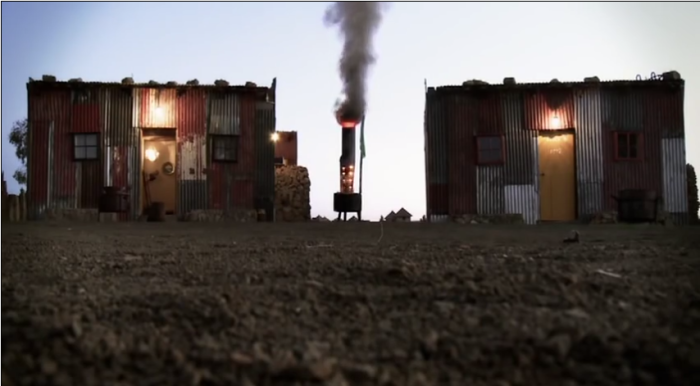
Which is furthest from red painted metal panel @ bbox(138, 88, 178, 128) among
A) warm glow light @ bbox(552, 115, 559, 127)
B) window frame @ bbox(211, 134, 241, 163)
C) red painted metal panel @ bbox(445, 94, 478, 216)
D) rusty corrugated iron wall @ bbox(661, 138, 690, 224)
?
rusty corrugated iron wall @ bbox(661, 138, 690, 224)

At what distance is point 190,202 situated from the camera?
16984mm

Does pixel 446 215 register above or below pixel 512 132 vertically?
below

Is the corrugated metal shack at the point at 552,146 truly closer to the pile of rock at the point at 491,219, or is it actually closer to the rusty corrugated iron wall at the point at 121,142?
the pile of rock at the point at 491,219

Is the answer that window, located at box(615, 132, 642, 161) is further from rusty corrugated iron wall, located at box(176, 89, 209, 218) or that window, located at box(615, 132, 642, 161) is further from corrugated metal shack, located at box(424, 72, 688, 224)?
rusty corrugated iron wall, located at box(176, 89, 209, 218)

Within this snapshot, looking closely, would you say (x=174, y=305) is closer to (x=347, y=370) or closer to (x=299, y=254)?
(x=347, y=370)

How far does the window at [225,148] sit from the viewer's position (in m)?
17.3

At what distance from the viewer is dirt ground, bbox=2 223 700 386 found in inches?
66.2

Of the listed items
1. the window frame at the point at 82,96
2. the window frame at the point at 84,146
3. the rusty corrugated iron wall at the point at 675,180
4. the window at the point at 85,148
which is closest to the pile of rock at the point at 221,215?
the window frame at the point at 84,146

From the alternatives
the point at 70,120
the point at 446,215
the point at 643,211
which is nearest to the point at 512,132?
the point at 446,215

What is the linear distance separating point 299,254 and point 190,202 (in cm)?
1292

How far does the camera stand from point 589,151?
16391mm

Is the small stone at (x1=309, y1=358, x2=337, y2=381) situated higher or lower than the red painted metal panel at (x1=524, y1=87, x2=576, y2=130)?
lower

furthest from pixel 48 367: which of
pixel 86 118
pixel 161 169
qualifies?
pixel 161 169

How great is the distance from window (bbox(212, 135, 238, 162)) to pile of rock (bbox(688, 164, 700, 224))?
12.3 metres
